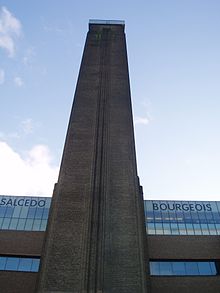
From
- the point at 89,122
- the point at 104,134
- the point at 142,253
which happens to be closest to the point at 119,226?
the point at 142,253

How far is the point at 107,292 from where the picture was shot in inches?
687

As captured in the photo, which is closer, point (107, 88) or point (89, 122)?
point (89, 122)

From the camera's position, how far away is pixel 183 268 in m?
25.3

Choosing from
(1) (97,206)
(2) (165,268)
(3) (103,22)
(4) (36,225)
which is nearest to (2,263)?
(4) (36,225)

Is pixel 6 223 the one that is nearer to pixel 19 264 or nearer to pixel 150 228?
pixel 19 264

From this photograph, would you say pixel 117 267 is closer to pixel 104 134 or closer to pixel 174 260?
pixel 174 260

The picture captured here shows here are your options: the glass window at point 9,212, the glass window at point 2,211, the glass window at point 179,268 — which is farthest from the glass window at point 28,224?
the glass window at point 179,268

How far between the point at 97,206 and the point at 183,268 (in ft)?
34.6

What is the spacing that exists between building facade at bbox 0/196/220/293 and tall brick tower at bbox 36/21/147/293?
2.88 metres

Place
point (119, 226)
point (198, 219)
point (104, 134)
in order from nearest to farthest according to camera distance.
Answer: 1. point (119, 226)
2. point (104, 134)
3. point (198, 219)

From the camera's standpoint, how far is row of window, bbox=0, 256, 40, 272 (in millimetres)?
24453

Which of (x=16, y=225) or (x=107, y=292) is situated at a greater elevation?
(x=16, y=225)

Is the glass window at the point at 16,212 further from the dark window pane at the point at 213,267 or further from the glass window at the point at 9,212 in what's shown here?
the dark window pane at the point at 213,267

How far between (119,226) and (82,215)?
2870 mm
